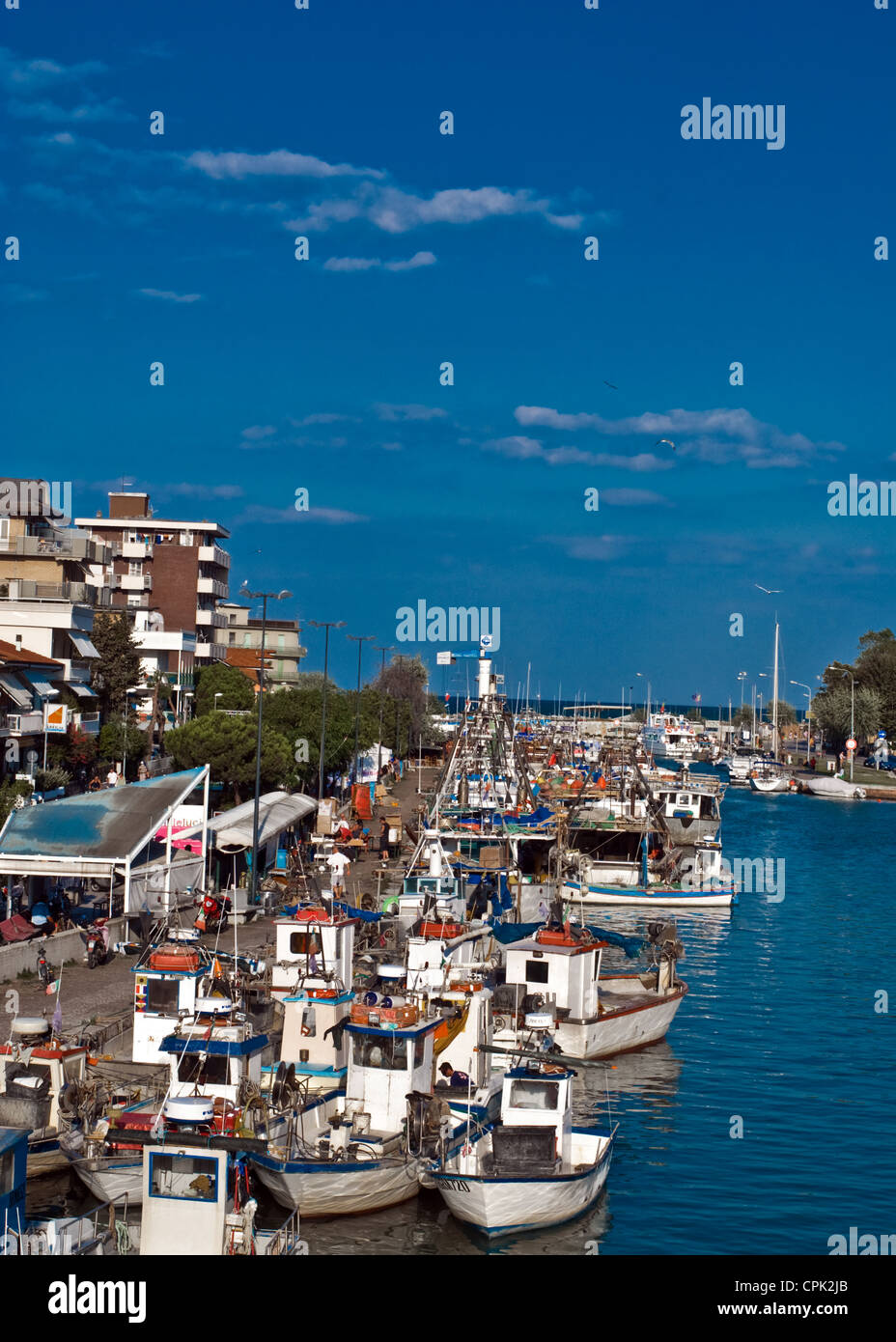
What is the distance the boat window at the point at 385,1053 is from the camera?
2794 centimetres

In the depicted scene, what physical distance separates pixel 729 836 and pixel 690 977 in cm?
5358

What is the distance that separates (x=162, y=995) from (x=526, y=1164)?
8.31 metres

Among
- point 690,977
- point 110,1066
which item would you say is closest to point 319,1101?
point 110,1066

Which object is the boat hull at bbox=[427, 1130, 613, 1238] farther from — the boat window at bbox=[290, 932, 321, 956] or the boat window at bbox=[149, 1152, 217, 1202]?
the boat window at bbox=[290, 932, 321, 956]

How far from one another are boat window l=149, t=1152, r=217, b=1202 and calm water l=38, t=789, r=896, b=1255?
4.69 metres

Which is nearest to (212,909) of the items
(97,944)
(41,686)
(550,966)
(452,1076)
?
(97,944)

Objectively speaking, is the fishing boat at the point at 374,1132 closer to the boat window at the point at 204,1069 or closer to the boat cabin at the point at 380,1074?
the boat cabin at the point at 380,1074

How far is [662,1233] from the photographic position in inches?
1065

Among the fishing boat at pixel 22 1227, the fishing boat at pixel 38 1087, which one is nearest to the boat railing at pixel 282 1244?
the fishing boat at pixel 22 1227

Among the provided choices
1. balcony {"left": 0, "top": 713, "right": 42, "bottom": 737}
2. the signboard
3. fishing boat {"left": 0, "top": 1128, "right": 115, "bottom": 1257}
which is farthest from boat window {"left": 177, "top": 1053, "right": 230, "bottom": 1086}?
the signboard

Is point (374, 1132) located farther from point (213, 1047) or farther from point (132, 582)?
point (132, 582)
